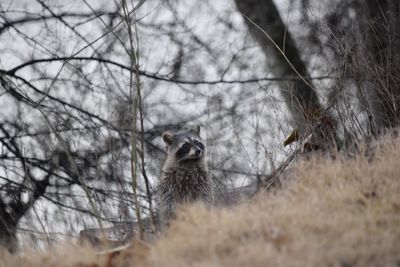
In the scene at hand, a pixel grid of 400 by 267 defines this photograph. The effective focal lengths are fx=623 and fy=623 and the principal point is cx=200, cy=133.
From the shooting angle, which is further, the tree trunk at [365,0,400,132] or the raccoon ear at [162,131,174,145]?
the raccoon ear at [162,131,174,145]

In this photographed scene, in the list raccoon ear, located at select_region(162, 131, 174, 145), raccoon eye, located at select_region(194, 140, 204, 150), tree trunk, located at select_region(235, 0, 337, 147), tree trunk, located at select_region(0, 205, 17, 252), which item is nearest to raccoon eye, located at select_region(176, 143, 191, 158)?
raccoon eye, located at select_region(194, 140, 204, 150)

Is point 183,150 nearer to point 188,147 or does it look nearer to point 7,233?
point 188,147

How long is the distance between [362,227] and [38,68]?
26.4 feet

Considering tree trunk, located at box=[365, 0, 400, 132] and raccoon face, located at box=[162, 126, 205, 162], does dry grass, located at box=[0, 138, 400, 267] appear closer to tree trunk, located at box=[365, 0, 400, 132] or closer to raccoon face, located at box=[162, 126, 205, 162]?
tree trunk, located at box=[365, 0, 400, 132]

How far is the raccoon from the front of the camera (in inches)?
340

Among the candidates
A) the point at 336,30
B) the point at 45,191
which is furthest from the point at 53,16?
the point at 336,30

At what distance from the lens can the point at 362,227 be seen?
16.0ft

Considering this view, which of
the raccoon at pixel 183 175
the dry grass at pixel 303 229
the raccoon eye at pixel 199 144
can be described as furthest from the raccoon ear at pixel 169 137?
the dry grass at pixel 303 229

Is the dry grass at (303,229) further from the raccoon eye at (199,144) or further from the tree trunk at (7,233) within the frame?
the raccoon eye at (199,144)

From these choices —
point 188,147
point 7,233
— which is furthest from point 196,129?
point 7,233

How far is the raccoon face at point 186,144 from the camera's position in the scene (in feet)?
29.3

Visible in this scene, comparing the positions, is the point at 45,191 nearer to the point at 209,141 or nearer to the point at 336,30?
the point at 209,141

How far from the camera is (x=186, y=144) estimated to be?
909cm

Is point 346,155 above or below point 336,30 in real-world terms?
below
